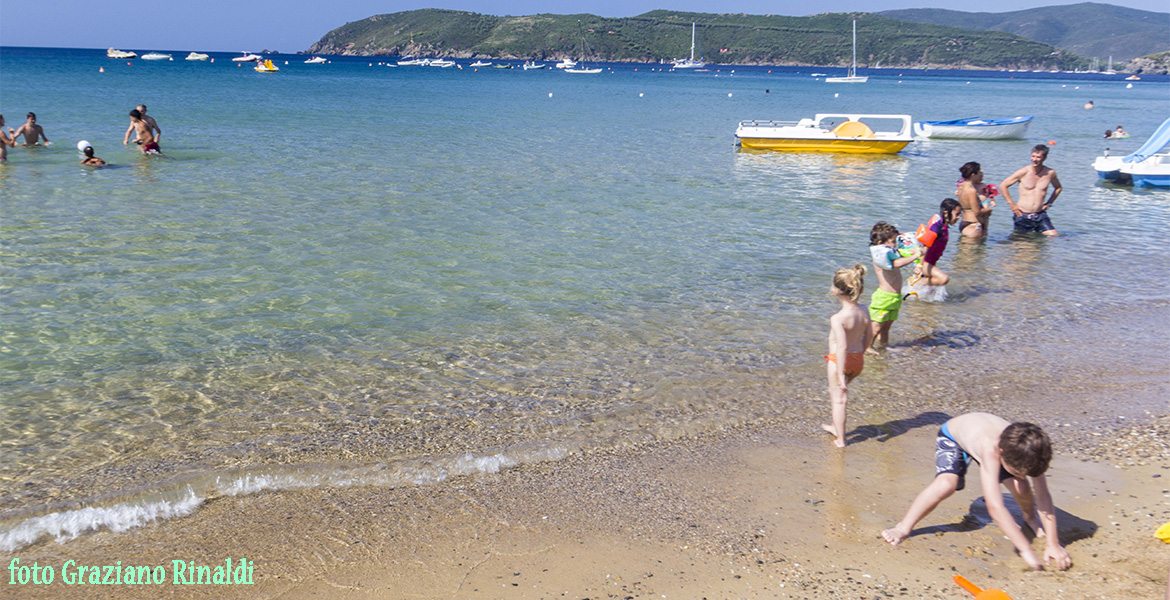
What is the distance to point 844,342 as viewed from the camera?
542cm

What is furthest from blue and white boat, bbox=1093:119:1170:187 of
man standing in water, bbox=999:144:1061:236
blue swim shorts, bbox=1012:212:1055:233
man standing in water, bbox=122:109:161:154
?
man standing in water, bbox=122:109:161:154

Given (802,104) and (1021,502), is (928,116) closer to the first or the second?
(802,104)

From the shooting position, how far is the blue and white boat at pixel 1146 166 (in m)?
17.8

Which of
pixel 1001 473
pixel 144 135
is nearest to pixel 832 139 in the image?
pixel 144 135

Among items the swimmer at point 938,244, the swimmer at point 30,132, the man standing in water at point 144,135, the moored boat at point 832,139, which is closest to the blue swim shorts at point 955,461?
the swimmer at point 938,244

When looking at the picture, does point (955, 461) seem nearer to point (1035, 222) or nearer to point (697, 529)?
point (697, 529)

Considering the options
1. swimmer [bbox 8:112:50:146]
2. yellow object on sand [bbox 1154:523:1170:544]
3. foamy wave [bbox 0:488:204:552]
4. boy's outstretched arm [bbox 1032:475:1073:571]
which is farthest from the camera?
swimmer [bbox 8:112:50:146]

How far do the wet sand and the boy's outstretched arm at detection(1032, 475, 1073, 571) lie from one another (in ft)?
0.23

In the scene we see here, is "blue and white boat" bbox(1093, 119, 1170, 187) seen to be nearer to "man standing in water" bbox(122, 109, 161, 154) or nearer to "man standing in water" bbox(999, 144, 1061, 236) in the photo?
"man standing in water" bbox(999, 144, 1061, 236)

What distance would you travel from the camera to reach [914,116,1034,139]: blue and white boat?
29469 mm

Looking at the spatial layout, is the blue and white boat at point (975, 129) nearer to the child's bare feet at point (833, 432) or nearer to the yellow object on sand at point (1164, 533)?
the child's bare feet at point (833, 432)

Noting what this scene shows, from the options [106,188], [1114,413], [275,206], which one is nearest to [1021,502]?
[1114,413]

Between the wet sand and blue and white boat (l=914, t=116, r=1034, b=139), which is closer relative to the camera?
the wet sand

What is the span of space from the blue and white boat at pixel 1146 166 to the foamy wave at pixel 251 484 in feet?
60.3
